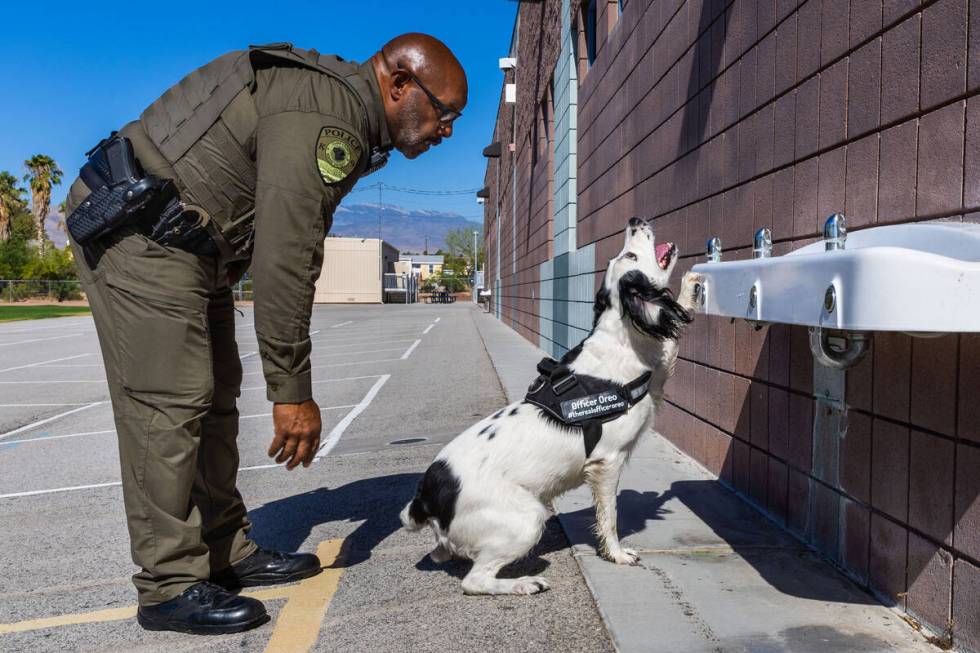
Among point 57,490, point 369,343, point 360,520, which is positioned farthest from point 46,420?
point 369,343

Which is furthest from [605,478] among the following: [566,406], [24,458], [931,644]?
[24,458]

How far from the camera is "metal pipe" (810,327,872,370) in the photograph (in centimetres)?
248

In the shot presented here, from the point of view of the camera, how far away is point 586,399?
306 centimetres

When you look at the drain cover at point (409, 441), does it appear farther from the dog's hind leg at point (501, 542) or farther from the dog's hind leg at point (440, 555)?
the dog's hind leg at point (501, 542)

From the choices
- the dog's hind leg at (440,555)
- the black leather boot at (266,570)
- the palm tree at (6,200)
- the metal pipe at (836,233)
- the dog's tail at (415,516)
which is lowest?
the black leather boot at (266,570)

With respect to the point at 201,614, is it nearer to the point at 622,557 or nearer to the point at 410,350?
the point at 622,557

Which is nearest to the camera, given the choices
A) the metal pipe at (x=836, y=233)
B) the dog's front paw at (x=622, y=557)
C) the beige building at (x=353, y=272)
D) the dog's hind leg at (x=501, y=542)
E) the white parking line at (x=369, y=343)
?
the metal pipe at (x=836, y=233)

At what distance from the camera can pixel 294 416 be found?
262 cm

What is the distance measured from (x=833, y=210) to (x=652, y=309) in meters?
0.90

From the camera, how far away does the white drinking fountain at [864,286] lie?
169 centimetres

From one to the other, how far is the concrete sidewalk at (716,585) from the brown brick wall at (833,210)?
0.14m

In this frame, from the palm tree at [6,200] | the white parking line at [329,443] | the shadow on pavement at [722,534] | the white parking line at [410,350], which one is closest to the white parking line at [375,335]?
the white parking line at [410,350]

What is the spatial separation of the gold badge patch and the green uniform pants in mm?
626

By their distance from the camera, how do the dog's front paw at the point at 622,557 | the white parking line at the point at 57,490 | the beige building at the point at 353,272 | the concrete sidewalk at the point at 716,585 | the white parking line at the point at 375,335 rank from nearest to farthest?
the concrete sidewalk at the point at 716,585 < the dog's front paw at the point at 622,557 < the white parking line at the point at 57,490 < the white parking line at the point at 375,335 < the beige building at the point at 353,272
